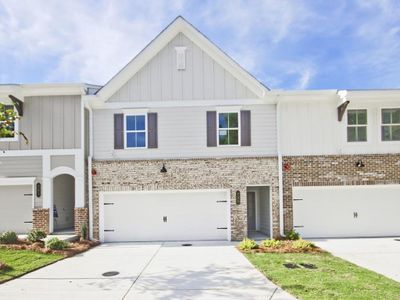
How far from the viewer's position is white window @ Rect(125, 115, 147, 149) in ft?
45.5

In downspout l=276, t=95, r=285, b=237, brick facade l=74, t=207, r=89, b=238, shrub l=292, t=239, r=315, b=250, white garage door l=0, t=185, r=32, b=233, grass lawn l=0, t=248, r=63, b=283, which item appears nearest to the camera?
grass lawn l=0, t=248, r=63, b=283

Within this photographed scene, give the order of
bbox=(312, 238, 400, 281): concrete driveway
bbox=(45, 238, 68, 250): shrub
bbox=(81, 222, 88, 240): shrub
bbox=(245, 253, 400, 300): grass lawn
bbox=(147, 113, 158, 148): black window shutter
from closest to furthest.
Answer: bbox=(245, 253, 400, 300): grass lawn < bbox=(312, 238, 400, 281): concrete driveway < bbox=(45, 238, 68, 250): shrub < bbox=(81, 222, 88, 240): shrub < bbox=(147, 113, 158, 148): black window shutter

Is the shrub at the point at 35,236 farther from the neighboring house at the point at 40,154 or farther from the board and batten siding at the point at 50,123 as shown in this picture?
the board and batten siding at the point at 50,123

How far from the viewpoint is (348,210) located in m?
13.8

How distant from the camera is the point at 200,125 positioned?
13836 mm

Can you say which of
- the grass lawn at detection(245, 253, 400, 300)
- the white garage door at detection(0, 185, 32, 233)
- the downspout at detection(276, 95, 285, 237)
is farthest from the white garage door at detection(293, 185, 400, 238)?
the white garage door at detection(0, 185, 32, 233)

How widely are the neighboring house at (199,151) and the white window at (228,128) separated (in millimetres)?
57

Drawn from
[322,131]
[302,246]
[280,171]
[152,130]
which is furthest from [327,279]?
[152,130]

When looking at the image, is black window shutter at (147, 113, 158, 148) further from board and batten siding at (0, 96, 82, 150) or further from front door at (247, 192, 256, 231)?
front door at (247, 192, 256, 231)

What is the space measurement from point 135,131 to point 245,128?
441cm

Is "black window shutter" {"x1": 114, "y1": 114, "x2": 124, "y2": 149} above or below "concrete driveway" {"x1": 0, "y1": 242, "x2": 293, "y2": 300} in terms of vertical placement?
above

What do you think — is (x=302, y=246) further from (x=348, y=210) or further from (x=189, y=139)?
(x=189, y=139)

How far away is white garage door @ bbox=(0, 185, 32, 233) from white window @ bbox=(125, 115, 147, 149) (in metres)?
4.53

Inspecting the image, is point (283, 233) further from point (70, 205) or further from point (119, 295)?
point (70, 205)
